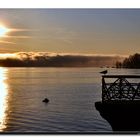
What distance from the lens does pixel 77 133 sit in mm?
6125

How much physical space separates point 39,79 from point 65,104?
34 cm

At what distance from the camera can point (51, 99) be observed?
635cm

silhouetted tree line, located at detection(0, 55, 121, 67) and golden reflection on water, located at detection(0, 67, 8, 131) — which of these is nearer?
→ golden reflection on water, located at detection(0, 67, 8, 131)

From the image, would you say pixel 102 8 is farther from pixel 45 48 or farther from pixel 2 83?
pixel 2 83

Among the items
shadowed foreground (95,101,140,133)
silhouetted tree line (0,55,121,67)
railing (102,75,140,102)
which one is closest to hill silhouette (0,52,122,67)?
silhouetted tree line (0,55,121,67)

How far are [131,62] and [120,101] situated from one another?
412mm

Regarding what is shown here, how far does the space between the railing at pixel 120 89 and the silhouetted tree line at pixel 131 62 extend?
100 millimetres

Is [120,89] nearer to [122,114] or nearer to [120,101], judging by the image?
[120,101]

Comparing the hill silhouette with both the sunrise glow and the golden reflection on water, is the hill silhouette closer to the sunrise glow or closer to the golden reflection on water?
the golden reflection on water

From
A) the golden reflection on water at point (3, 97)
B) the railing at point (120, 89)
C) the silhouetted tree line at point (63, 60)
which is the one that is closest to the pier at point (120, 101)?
the railing at point (120, 89)

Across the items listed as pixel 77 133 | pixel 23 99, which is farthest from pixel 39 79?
pixel 77 133

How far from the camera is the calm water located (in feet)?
20.3

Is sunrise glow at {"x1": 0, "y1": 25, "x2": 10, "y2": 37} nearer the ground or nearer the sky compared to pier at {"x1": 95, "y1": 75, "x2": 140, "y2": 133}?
nearer the sky

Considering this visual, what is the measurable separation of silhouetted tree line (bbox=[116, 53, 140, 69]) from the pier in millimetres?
100
